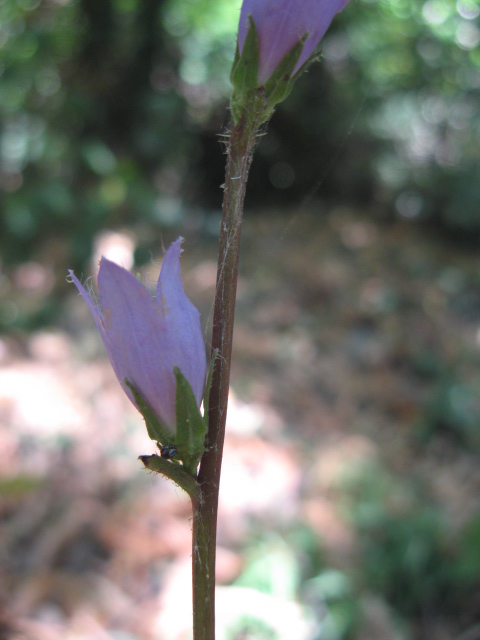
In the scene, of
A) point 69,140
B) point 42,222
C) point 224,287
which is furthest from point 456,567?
point 69,140

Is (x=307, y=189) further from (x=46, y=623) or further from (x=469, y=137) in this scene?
(x=46, y=623)

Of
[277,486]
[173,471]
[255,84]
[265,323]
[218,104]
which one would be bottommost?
[173,471]

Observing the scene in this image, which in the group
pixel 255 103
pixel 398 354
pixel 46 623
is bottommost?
pixel 46 623

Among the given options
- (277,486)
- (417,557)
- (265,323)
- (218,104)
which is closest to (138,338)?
(417,557)

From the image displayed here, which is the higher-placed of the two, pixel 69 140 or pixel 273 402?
pixel 69 140

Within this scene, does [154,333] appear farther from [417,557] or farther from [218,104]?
[218,104]

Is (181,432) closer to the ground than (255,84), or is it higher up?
closer to the ground

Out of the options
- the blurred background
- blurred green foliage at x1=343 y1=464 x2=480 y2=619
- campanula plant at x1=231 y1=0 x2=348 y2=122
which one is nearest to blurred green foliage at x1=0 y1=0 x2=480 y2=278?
the blurred background
